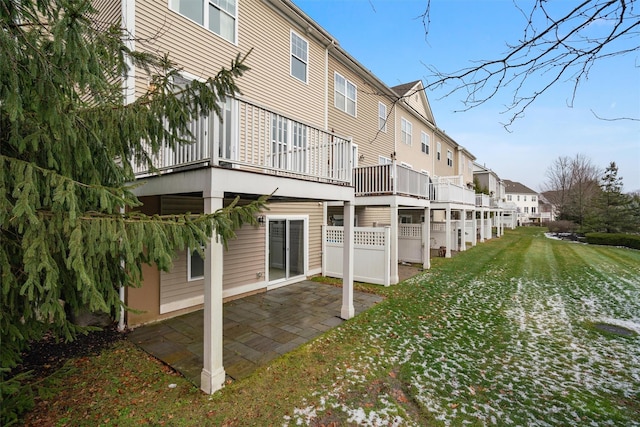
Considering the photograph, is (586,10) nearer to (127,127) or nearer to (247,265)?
(127,127)

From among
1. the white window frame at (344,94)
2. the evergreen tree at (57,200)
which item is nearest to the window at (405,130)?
the white window frame at (344,94)

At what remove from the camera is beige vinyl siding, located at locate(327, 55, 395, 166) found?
10922 mm

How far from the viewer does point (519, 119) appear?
294 cm

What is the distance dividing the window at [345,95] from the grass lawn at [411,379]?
8.14 m

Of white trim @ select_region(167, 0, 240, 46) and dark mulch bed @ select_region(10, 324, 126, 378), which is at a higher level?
white trim @ select_region(167, 0, 240, 46)

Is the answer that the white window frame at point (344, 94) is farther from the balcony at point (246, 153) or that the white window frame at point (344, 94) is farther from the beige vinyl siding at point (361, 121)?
the balcony at point (246, 153)

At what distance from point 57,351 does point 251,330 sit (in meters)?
3.01

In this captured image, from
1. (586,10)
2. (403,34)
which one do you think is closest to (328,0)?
(403,34)

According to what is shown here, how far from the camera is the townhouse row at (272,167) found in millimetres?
4074

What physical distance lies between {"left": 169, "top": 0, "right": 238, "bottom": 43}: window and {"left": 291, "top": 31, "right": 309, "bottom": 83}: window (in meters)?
2.19

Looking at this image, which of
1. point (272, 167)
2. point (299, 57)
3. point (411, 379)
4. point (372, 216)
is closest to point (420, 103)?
point (372, 216)

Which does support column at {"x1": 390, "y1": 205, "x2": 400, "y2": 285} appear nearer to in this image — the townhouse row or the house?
the townhouse row

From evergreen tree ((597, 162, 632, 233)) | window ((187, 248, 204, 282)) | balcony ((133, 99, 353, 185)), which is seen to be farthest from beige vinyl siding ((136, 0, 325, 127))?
evergreen tree ((597, 162, 632, 233))

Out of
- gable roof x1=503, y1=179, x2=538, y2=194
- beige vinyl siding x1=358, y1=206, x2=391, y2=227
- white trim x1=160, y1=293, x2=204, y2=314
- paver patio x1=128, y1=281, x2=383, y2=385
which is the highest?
gable roof x1=503, y1=179, x2=538, y2=194
